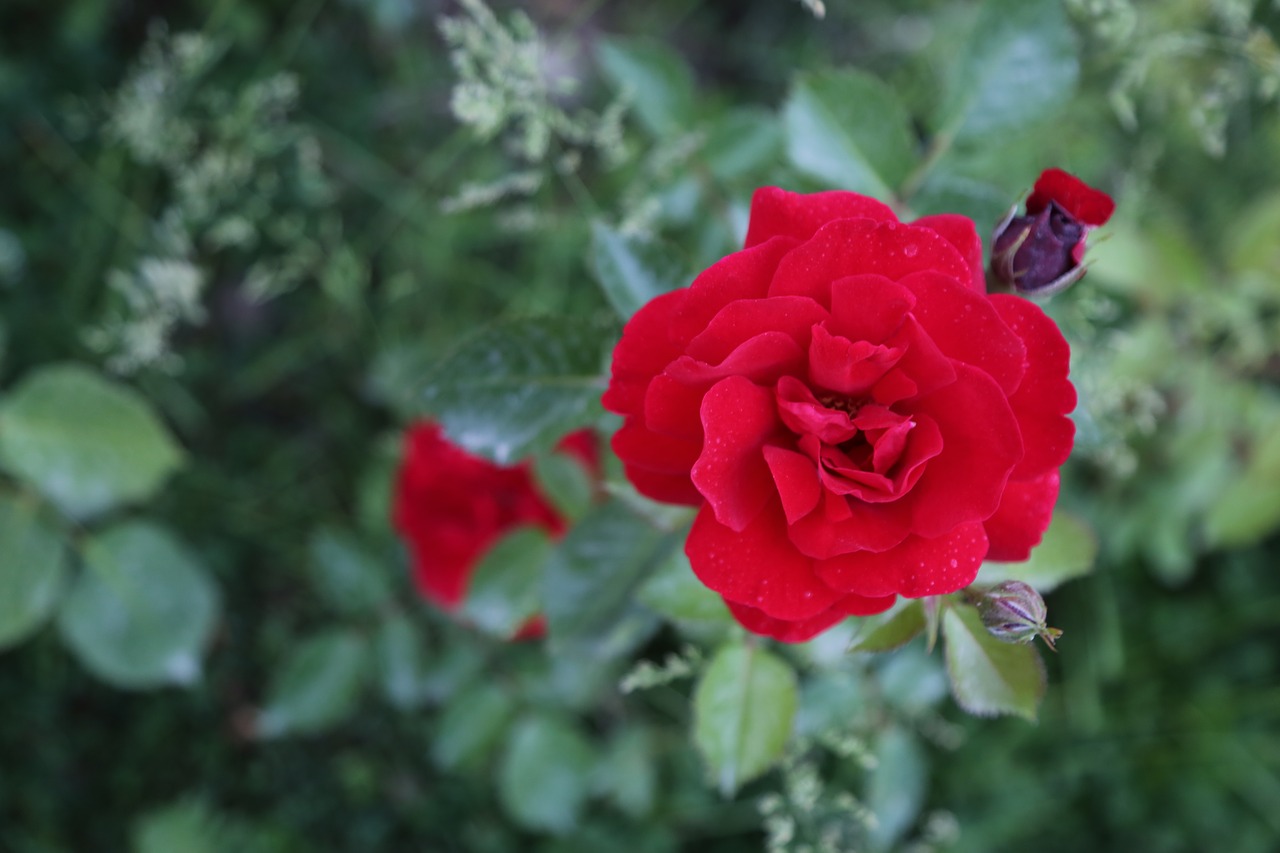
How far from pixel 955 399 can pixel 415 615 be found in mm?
1096

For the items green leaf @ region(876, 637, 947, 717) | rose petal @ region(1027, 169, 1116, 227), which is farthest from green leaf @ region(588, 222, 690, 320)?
green leaf @ region(876, 637, 947, 717)

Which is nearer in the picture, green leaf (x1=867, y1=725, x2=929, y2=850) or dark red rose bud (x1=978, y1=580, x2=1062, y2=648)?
dark red rose bud (x1=978, y1=580, x2=1062, y2=648)

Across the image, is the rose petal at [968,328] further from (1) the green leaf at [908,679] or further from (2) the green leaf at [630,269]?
(1) the green leaf at [908,679]

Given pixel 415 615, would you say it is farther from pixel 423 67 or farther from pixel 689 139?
pixel 423 67

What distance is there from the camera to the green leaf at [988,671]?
638 mm

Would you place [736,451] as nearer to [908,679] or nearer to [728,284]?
[728,284]

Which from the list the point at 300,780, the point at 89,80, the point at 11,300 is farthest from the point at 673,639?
the point at 89,80

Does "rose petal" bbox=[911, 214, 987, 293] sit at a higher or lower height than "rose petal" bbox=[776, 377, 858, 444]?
higher

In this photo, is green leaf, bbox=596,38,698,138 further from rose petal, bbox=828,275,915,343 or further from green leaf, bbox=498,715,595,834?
green leaf, bbox=498,715,595,834

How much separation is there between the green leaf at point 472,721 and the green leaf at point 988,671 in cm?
87

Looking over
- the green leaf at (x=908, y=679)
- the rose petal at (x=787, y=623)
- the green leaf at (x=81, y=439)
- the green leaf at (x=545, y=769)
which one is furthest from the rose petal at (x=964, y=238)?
the green leaf at (x=81, y=439)

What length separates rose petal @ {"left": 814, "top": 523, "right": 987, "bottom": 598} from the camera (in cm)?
53

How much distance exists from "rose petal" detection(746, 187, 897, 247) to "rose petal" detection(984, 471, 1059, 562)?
0.19 meters

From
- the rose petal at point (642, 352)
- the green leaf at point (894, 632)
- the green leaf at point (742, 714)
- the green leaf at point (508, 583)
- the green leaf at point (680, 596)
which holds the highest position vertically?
the rose petal at point (642, 352)
